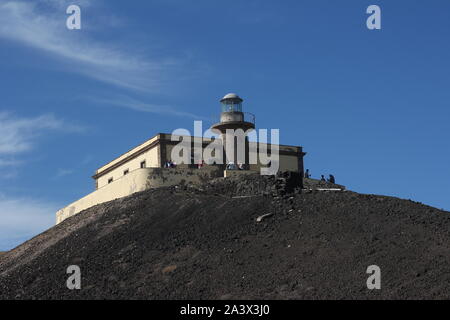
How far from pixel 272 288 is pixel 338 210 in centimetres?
875

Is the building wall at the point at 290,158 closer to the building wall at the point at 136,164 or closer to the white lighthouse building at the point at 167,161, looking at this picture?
the white lighthouse building at the point at 167,161

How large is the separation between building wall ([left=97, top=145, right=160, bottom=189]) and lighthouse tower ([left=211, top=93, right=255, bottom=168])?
14.4ft

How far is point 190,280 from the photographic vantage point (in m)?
36.9

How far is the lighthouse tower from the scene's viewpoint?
5688 centimetres

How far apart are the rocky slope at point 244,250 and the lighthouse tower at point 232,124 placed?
930cm

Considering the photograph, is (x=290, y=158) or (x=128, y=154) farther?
(x=290, y=158)

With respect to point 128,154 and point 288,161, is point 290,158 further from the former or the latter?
point 128,154

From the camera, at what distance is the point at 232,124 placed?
186ft

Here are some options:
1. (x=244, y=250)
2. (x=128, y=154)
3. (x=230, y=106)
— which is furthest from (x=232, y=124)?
(x=244, y=250)

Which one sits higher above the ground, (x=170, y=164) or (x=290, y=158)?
(x=290, y=158)

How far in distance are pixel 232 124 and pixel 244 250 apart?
61.5 feet

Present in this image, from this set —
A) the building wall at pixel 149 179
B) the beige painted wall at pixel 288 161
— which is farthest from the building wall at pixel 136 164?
the beige painted wall at pixel 288 161
